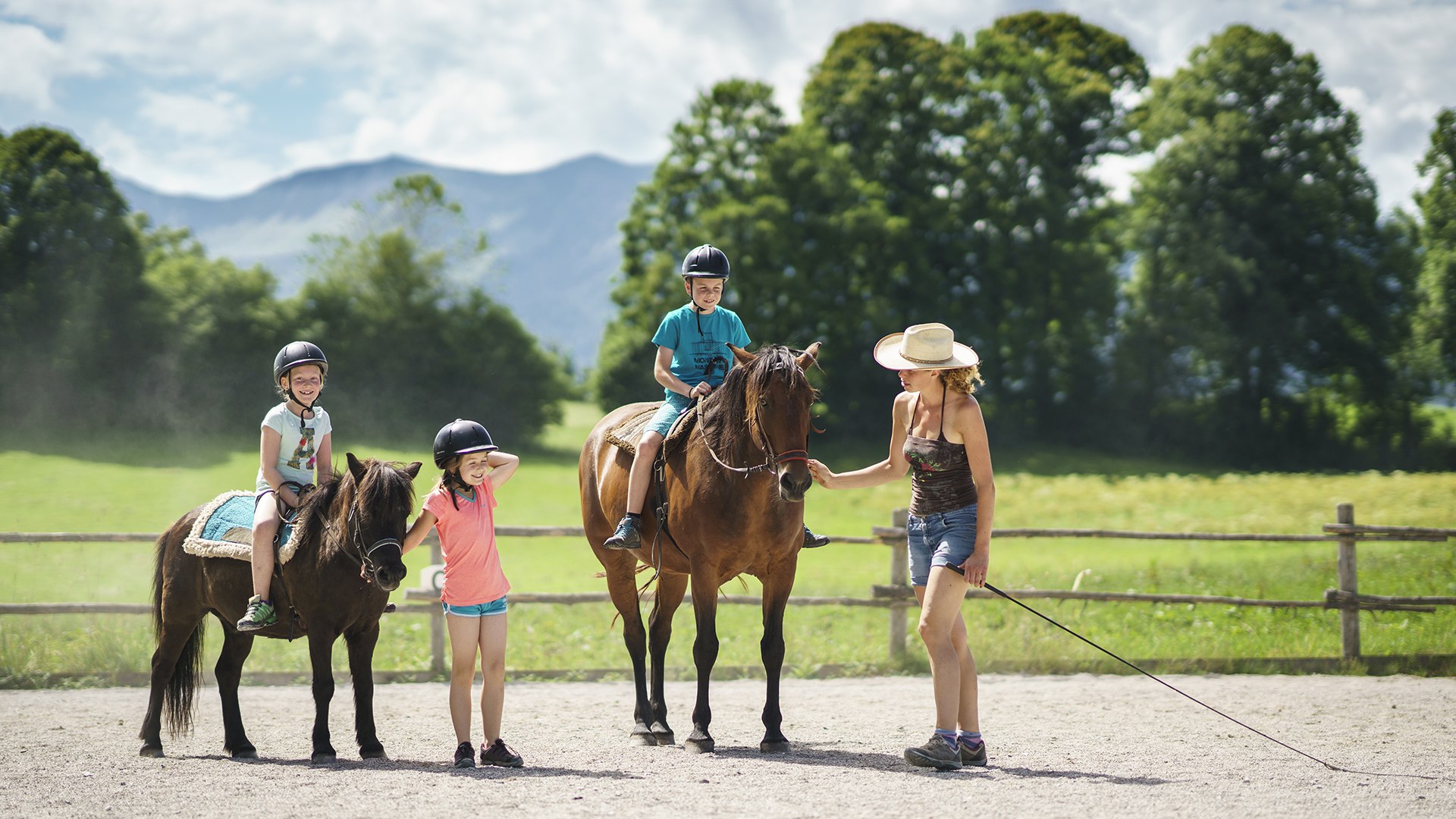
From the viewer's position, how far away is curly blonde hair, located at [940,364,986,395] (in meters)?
5.36

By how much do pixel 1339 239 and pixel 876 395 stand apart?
49.5ft

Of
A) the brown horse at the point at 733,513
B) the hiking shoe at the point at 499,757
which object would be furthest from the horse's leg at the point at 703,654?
the hiking shoe at the point at 499,757

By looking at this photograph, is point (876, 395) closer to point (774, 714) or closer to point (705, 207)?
point (705, 207)

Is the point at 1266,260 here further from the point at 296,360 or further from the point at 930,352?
the point at 296,360

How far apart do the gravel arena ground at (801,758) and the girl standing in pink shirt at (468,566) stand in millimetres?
414

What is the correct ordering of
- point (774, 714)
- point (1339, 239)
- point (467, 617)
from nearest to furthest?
point (467, 617), point (774, 714), point (1339, 239)

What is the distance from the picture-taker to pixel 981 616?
1148cm

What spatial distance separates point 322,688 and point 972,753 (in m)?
3.43

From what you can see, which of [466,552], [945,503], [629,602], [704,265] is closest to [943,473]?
[945,503]

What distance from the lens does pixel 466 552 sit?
5.45 meters

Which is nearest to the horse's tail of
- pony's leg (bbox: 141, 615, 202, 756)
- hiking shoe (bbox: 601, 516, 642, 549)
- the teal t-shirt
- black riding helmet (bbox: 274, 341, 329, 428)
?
pony's leg (bbox: 141, 615, 202, 756)

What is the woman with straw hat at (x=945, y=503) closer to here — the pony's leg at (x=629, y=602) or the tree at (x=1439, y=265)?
the pony's leg at (x=629, y=602)

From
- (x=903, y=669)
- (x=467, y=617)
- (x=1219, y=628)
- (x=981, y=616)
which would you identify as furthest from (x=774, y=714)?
(x=1219, y=628)

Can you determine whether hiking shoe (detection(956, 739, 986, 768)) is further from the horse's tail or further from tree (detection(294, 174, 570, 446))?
tree (detection(294, 174, 570, 446))
